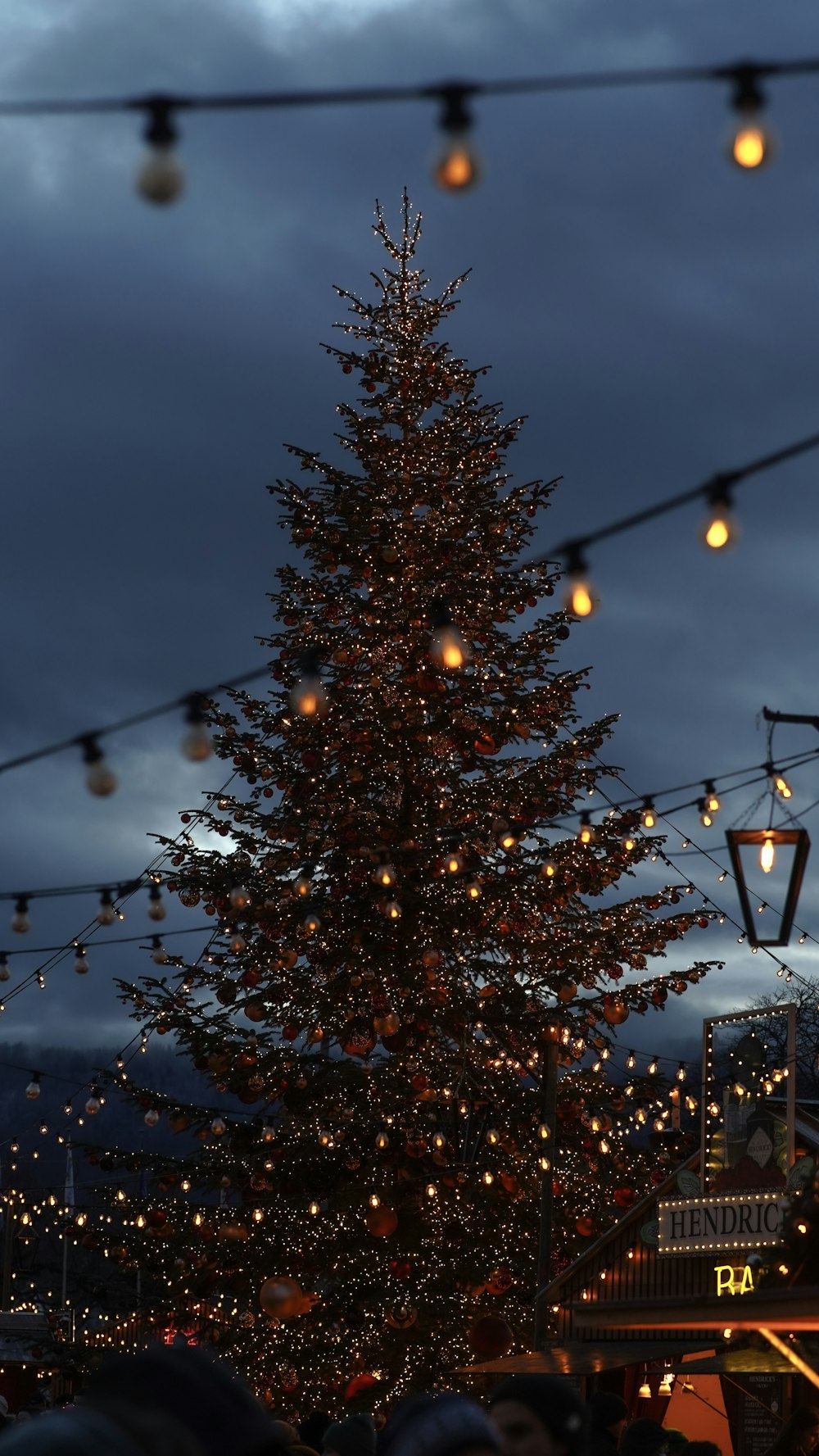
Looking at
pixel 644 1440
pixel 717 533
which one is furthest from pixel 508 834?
pixel 717 533

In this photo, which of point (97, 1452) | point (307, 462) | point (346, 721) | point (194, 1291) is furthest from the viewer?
point (307, 462)

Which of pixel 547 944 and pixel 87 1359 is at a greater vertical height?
pixel 547 944

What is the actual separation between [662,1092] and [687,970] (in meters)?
1.21

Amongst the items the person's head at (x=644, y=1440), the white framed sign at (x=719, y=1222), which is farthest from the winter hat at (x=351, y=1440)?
the white framed sign at (x=719, y=1222)

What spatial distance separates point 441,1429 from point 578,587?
3.94 m

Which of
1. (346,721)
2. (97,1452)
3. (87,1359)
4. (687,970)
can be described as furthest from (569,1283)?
(97,1452)

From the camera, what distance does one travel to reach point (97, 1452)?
183 centimetres

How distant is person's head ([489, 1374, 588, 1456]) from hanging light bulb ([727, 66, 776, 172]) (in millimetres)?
3243

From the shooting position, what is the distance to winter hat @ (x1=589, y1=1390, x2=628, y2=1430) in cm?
834

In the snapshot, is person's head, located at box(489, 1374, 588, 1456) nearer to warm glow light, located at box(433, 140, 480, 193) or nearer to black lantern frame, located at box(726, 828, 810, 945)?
warm glow light, located at box(433, 140, 480, 193)

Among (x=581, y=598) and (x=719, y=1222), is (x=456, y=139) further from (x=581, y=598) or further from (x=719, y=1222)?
(x=719, y=1222)

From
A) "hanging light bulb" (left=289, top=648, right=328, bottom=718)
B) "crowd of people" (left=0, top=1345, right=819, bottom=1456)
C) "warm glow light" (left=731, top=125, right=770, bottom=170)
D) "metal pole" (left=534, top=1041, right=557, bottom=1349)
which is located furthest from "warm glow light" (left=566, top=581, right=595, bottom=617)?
"metal pole" (left=534, top=1041, right=557, bottom=1349)

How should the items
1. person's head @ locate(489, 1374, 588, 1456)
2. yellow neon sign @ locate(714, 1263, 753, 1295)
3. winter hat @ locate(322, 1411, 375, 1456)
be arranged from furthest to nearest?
yellow neon sign @ locate(714, 1263, 753, 1295), winter hat @ locate(322, 1411, 375, 1456), person's head @ locate(489, 1374, 588, 1456)

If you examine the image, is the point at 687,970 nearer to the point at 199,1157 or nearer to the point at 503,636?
the point at 503,636
